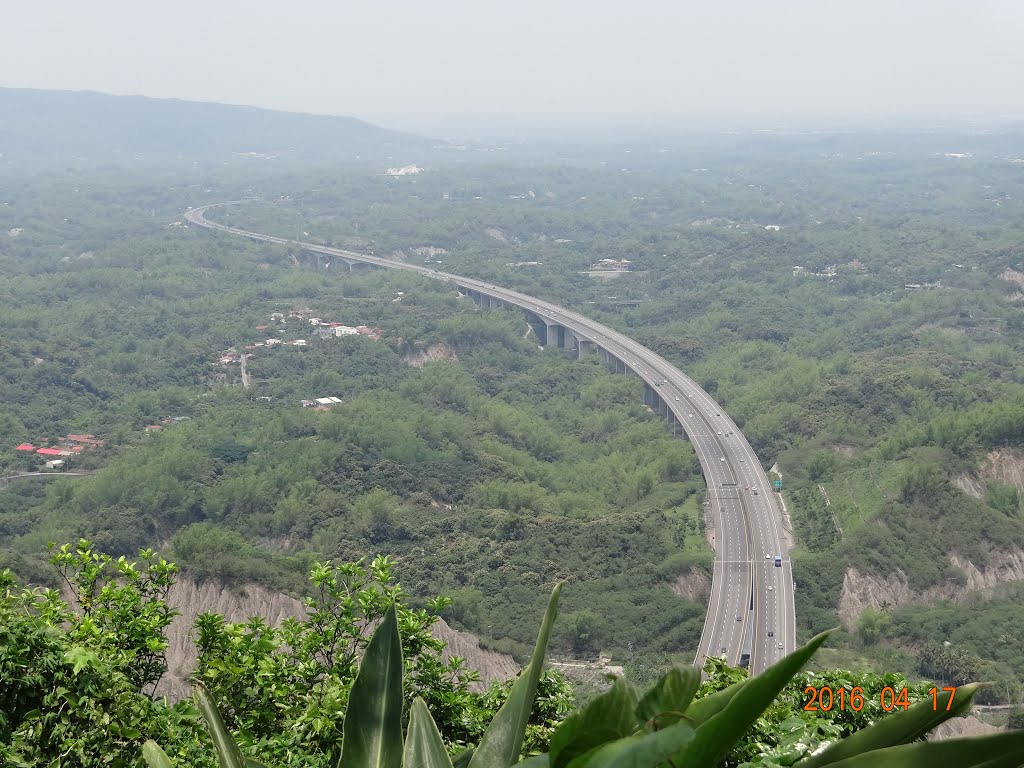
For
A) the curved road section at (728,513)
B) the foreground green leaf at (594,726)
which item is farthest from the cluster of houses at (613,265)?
the foreground green leaf at (594,726)

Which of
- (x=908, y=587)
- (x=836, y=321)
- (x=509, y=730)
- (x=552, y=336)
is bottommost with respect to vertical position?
(x=908, y=587)

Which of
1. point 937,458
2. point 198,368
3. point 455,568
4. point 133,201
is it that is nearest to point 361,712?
point 455,568

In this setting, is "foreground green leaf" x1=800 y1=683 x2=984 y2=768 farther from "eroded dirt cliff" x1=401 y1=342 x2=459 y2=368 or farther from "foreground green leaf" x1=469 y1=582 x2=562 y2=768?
"eroded dirt cliff" x1=401 y1=342 x2=459 y2=368

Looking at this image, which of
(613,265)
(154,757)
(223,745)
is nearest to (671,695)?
(223,745)

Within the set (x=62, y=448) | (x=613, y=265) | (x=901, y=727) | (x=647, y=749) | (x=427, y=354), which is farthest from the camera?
(x=613, y=265)

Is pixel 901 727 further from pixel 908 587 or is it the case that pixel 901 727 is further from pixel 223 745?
pixel 908 587

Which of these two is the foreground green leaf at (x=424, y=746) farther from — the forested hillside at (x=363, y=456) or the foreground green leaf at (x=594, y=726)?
the forested hillside at (x=363, y=456)
